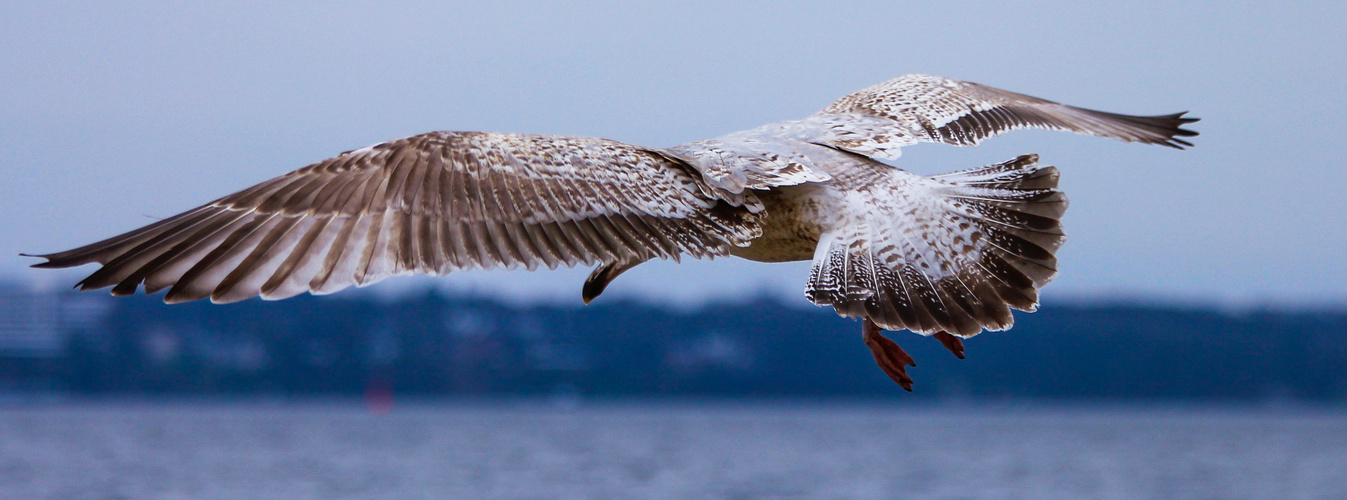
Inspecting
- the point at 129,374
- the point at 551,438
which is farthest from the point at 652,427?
the point at 129,374

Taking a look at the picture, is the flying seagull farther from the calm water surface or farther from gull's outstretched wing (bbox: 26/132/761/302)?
the calm water surface

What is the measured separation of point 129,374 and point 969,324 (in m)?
139

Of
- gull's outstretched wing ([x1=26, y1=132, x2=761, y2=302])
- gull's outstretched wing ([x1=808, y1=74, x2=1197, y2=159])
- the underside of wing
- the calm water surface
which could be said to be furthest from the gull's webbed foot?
the calm water surface

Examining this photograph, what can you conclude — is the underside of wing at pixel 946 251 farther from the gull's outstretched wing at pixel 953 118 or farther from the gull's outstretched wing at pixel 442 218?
the gull's outstretched wing at pixel 953 118

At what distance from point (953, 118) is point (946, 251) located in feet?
5.71

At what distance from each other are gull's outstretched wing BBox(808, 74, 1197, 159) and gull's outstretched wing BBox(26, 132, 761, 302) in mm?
1423

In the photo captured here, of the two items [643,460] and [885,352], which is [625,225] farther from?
[643,460]

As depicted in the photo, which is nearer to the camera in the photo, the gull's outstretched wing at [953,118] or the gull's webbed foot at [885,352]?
the gull's webbed foot at [885,352]

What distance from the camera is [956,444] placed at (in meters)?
97.3

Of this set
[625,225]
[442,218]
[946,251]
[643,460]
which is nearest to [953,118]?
[946,251]

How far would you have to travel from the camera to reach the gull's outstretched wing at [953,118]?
6957 millimetres

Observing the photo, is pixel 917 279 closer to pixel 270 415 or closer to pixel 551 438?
pixel 551 438

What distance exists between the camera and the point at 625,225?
540 cm

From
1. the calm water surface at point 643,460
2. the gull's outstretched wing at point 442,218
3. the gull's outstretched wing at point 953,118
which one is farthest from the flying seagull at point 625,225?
the calm water surface at point 643,460
